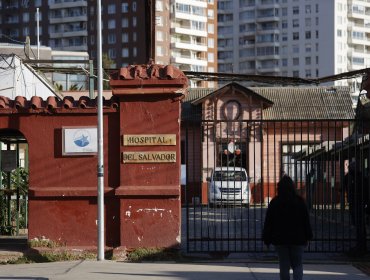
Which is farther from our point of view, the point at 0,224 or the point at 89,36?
the point at 89,36

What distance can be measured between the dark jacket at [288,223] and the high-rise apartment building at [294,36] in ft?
356

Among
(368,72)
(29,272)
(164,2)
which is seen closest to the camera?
(29,272)

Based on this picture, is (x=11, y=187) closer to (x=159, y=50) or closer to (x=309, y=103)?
(x=309, y=103)

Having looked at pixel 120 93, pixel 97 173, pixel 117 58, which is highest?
pixel 117 58

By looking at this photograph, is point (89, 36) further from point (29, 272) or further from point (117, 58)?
point (29, 272)

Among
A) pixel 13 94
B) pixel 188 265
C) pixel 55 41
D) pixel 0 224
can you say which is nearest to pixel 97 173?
pixel 188 265

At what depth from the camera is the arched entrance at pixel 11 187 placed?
18.3 metres

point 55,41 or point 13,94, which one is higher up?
point 55,41

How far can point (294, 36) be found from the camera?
426ft

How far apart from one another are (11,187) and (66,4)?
110 m

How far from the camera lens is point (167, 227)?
14945mm

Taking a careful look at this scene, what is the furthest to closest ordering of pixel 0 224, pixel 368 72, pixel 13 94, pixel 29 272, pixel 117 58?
pixel 117 58
pixel 13 94
pixel 0 224
pixel 368 72
pixel 29 272

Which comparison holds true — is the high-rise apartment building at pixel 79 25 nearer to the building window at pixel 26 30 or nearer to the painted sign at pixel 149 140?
the building window at pixel 26 30

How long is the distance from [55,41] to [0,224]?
11251 cm
